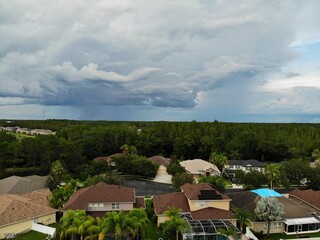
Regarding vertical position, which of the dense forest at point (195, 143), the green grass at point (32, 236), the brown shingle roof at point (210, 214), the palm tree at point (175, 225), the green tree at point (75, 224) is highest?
the dense forest at point (195, 143)

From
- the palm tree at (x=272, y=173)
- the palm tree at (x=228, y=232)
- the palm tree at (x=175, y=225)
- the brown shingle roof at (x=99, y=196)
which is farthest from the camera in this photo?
the palm tree at (x=272, y=173)

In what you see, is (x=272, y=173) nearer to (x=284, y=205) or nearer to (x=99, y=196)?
(x=284, y=205)

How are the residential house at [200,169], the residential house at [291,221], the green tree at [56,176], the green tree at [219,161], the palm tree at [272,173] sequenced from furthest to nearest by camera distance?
the green tree at [219,161] → the residential house at [200,169] → the palm tree at [272,173] → the green tree at [56,176] → the residential house at [291,221]

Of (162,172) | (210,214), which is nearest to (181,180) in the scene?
(210,214)

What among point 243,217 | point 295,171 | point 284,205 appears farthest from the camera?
point 295,171

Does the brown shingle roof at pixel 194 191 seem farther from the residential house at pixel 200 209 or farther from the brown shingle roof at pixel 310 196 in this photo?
the brown shingle roof at pixel 310 196

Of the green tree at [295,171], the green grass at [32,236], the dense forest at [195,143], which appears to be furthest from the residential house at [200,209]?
the dense forest at [195,143]

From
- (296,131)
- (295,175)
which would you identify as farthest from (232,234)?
(296,131)
